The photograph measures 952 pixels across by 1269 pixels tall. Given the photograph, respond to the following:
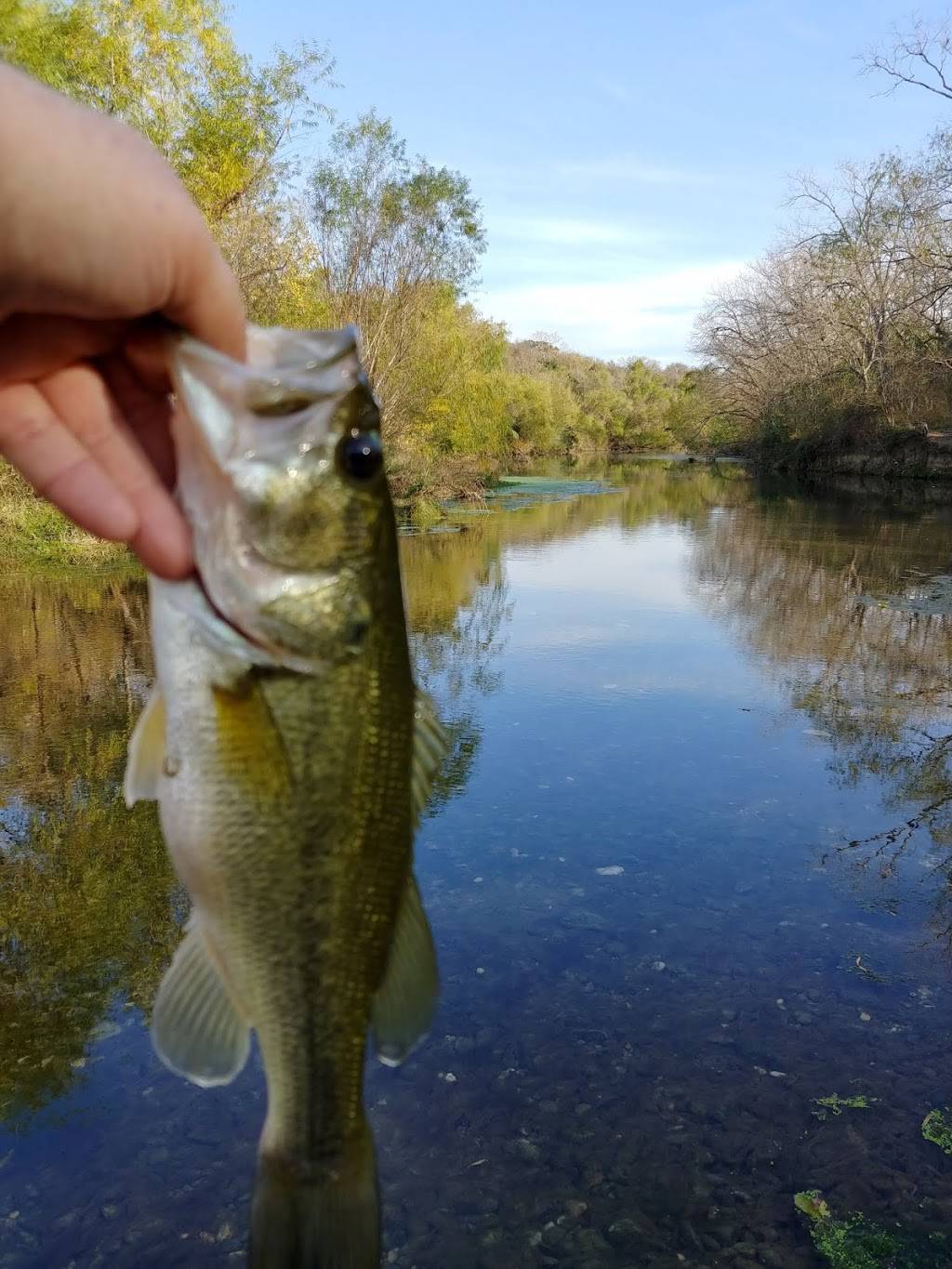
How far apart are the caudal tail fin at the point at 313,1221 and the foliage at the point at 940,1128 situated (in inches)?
133

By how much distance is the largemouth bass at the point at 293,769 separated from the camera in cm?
156

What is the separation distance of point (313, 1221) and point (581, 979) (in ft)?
12.2

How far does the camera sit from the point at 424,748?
5.91ft

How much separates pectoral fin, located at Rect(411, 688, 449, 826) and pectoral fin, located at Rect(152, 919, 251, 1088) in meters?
0.47

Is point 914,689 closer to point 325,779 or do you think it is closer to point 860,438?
point 325,779

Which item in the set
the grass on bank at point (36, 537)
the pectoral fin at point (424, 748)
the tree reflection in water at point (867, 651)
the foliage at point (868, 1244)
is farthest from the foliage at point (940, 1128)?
the grass on bank at point (36, 537)

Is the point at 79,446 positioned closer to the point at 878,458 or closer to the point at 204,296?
the point at 204,296

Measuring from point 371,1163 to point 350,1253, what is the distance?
147mm

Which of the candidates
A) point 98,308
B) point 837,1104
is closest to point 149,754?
point 98,308

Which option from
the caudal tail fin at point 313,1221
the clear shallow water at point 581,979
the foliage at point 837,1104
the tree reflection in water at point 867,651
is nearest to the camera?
the caudal tail fin at point 313,1221

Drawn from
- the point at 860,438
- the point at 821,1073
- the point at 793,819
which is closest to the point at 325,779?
the point at 821,1073

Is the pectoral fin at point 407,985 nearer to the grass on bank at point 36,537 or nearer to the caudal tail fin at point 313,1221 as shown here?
the caudal tail fin at point 313,1221

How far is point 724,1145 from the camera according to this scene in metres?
4.02

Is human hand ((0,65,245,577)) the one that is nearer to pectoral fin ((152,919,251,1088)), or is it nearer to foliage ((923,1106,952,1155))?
pectoral fin ((152,919,251,1088))
